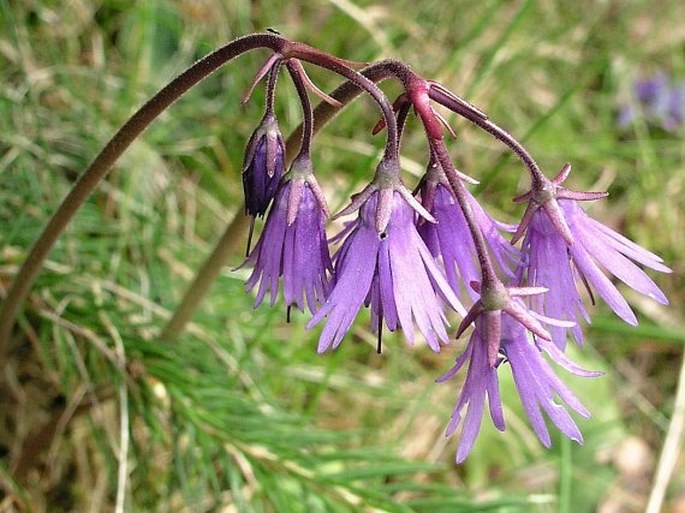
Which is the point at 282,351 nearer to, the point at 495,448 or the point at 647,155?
the point at 495,448

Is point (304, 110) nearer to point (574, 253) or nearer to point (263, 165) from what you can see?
point (263, 165)

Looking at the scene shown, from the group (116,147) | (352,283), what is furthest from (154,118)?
(352,283)

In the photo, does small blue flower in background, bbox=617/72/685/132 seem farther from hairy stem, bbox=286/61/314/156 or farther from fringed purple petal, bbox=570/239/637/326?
hairy stem, bbox=286/61/314/156

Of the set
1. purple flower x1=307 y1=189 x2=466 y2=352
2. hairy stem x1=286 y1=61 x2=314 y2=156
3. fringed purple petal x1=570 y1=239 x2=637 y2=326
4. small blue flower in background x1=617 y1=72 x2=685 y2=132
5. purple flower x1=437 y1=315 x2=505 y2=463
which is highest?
small blue flower in background x1=617 y1=72 x2=685 y2=132

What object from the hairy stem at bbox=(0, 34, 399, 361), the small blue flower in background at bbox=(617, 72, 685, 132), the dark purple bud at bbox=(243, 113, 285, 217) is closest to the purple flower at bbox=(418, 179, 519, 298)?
the hairy stem at bbox=(0, 34, 399, 361)

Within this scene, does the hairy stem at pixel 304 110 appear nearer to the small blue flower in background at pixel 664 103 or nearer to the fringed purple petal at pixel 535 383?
the fringed purple petal at pixel 535 383

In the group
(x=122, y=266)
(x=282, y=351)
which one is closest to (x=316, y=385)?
(x=282, y=351)
